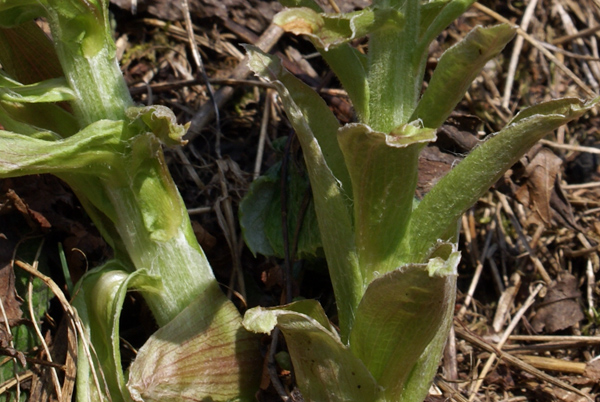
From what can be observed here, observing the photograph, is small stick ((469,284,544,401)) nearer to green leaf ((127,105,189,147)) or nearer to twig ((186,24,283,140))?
green leaf ((127,105,189,147))

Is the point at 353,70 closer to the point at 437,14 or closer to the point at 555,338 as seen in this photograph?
the point at 437,14

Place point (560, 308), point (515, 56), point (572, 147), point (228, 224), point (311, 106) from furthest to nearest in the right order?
point (515, 56), point (572, 147), point (560, 308), point (228, 224), point (311, 106)

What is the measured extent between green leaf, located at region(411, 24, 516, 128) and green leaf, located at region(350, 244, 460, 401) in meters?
0.31

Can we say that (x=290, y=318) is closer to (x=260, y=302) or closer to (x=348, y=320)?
(x=348, y=320)

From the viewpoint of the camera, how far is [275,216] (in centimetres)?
187

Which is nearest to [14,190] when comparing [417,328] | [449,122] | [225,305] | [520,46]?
[225,305]

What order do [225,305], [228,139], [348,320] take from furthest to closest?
[228,139]
[225,305]
[348,320]

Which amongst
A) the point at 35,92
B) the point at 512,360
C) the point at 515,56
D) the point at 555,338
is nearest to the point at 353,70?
the point at 35,92

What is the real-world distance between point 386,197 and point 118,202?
698 millimetres

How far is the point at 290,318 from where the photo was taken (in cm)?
131

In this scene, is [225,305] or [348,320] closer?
[348,320]

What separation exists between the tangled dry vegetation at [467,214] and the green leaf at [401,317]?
25 cm

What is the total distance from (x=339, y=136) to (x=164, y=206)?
56 cm

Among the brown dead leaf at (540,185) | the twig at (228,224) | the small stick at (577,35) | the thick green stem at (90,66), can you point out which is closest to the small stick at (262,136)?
the twig at (228,224)
